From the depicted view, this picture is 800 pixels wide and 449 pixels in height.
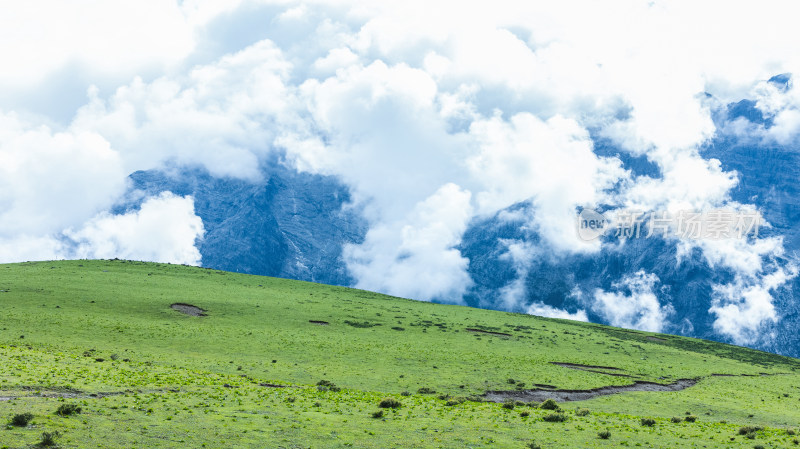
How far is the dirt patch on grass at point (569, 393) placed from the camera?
2571 inches

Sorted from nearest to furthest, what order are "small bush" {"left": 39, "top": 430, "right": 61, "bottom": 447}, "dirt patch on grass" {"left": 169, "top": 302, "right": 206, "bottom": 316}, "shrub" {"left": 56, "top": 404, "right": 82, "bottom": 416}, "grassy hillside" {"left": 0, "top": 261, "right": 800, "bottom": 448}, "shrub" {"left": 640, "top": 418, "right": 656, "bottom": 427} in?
"small bush" {"left": 39, "top": 430, "right": 61, "bottom": 447} < "shrub" {"left": 56, "top": 404, "right": 82, "bottom": 416} < "grassy hillside" {"left": 0, "top": 261, "right": 800, "bottom": 448} < "shrub" {"left": 640, "top": 418, "right": 656, "bottom": 427} < "dirt patch on grass" {"left": 169, "top": 302, "right": 206, "bottom": 316}

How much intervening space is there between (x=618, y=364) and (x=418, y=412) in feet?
206

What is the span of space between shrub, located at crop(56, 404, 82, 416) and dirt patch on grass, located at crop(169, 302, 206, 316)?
6416 cm

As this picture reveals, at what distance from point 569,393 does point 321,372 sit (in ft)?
113

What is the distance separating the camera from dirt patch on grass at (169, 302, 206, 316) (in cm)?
10050

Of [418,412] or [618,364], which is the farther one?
[618,364]

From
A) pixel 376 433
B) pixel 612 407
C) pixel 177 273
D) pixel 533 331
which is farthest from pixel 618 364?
pixel 177 273

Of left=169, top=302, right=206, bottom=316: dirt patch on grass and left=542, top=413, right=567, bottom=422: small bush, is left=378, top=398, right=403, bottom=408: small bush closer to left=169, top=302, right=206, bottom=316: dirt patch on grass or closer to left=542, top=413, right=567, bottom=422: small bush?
left=542, top=413, right=567, bottom=422: small bush

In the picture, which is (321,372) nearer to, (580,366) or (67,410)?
(67,410)

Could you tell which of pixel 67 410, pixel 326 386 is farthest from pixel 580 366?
pixel 67 410

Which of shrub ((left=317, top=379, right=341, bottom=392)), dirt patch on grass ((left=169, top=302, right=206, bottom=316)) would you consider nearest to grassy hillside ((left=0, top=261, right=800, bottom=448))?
shrub ((left=317, top=379, right=341, bottom=392))

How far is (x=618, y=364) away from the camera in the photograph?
3802 inches

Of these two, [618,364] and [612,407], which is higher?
[618,364]

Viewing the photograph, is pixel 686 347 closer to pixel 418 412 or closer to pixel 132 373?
pixel 418 412
